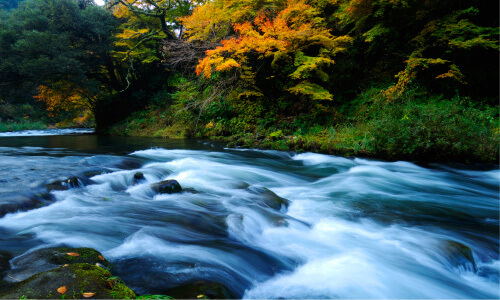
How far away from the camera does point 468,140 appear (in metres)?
7.41

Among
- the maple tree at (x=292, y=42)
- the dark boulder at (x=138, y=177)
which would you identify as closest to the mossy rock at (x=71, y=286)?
the dark boulder at (x=138, y=177)

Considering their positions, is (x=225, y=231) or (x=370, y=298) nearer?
(x=370, y=298)

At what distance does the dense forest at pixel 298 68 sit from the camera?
28.6 feet

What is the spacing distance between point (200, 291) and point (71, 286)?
3.11ft

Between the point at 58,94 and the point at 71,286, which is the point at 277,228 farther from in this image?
the point at 58,94

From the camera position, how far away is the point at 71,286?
179cm

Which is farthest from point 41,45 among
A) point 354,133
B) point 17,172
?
point 354,133

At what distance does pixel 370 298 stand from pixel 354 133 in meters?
7.49

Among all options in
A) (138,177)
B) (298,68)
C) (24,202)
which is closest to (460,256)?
(138,177)

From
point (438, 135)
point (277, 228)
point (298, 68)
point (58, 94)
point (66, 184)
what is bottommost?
point (277, 228)

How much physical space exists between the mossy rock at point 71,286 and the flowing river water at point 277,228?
54cm

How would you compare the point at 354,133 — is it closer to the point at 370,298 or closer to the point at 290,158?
the point at 290,158

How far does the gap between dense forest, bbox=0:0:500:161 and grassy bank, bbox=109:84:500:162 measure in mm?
41

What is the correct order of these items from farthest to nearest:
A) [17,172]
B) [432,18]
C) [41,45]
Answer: [41,45]
[432,18]
[17,172]
